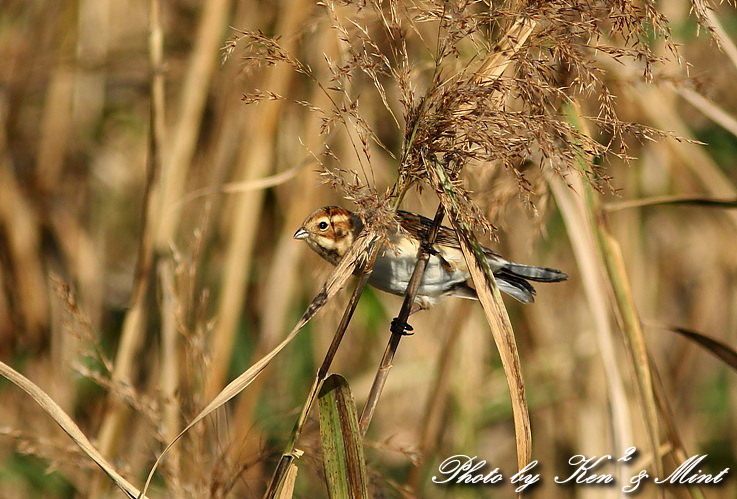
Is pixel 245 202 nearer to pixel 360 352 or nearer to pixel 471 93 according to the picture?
pixel 360 352

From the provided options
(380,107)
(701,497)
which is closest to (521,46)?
(701,497)

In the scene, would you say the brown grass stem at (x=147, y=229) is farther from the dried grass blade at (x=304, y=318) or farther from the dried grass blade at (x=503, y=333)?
the dried grass blade at (x=503, y=333)

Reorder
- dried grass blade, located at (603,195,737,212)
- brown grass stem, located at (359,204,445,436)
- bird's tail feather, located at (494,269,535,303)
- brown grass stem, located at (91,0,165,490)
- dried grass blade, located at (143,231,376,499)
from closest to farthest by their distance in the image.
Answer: dried grass blade, located at (143,231,376,499) → brown grass stem, located at (359,204,445,436) → dried grass blade, located at (603,195,737,212) → bird's tail feather, located at (494,269,535,303) → brown grass stem, located at (91,0,165,490)

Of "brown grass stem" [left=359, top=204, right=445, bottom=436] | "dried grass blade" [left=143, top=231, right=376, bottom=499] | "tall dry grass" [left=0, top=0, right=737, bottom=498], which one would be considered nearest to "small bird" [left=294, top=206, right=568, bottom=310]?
"tall dry grass" [left=0, top=0, right=737, bottom=498]

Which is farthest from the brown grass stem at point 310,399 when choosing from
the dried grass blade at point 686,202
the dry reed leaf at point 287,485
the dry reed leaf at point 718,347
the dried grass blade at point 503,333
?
the dry reed leaf at point 718,347

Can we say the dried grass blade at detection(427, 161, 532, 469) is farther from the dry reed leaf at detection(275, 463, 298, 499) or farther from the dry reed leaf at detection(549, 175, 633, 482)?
the dry reed leaf at detection(549, 175, 633, 482)

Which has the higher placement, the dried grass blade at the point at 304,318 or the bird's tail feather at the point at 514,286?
the dried grass blade at the point at 304,318
